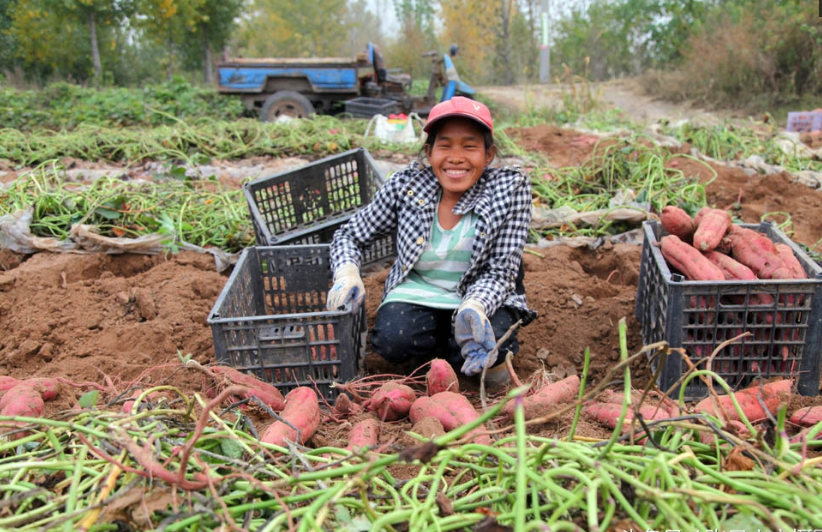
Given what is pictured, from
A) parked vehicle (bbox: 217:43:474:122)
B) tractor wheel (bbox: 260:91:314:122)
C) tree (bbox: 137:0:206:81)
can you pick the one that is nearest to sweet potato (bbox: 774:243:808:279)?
parked vehicle (bbox: 217:43:474:122)

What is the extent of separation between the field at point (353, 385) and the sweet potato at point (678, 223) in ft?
1.61

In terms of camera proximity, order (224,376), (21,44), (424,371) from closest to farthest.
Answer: (224,376)
(424,371)
(21,44)

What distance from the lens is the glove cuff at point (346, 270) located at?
8.42 feet

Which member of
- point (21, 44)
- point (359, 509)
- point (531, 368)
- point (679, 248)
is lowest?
point (531, 368)

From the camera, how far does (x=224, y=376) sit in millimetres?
1890

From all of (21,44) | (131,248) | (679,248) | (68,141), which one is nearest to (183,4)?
(21,44)

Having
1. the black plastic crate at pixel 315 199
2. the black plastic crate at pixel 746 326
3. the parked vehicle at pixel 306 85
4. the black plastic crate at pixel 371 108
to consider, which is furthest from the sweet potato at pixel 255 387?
the parked vehicle at pixel 306 85

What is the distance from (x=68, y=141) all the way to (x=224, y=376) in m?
5.72

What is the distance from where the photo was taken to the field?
3.99 ft

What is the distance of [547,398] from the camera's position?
1926 mm

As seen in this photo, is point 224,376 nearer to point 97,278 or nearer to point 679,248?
point 679,248

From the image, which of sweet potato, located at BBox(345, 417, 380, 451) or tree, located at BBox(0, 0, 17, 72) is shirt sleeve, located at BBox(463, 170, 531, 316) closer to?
sweet potato, located at BBox(345, 417, 380, 451)

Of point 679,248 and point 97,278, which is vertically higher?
point 679,248

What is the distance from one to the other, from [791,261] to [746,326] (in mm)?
362
